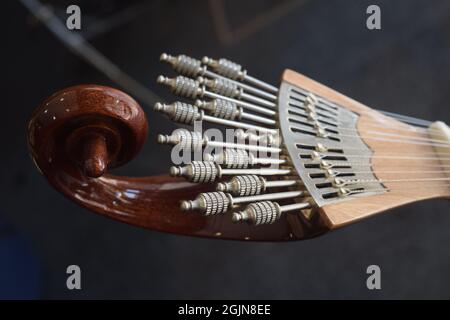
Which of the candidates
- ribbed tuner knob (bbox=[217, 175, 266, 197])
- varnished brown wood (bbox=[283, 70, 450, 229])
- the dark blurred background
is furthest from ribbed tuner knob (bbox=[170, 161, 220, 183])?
the dark blurred background

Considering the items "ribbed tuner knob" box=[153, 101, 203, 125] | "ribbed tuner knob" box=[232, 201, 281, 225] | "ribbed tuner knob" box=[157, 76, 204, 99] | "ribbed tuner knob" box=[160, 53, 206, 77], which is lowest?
"ribbed tuner knob" box=[232, 201, 281, 225]

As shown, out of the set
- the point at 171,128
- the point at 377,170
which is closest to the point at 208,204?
the point at 377,170

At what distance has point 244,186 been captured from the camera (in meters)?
0.53

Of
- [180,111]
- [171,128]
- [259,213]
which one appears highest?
[171,128]

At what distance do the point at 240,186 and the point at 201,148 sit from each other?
0.06 m

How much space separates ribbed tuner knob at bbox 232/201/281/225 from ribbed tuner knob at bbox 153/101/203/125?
0.12 metres

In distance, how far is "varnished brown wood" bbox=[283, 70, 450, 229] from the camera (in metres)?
0.55

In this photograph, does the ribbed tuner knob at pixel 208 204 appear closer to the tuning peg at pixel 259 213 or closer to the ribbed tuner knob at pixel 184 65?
the tuning peg at pixel 259 213

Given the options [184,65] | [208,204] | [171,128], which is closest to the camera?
[208,204]

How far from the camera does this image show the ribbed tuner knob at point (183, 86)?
591 mm

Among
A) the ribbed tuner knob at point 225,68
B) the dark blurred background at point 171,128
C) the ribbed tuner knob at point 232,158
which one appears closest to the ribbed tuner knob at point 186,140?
the ribbed tuner knob at point 232,158

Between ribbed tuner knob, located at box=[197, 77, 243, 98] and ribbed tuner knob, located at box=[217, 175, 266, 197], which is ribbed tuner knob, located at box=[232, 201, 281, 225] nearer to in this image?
ribbed tuner knob, located at box=[217, 175, 266, 197]

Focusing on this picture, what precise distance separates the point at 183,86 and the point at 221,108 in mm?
50

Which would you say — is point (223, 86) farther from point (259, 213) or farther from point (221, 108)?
point (259, 213)
